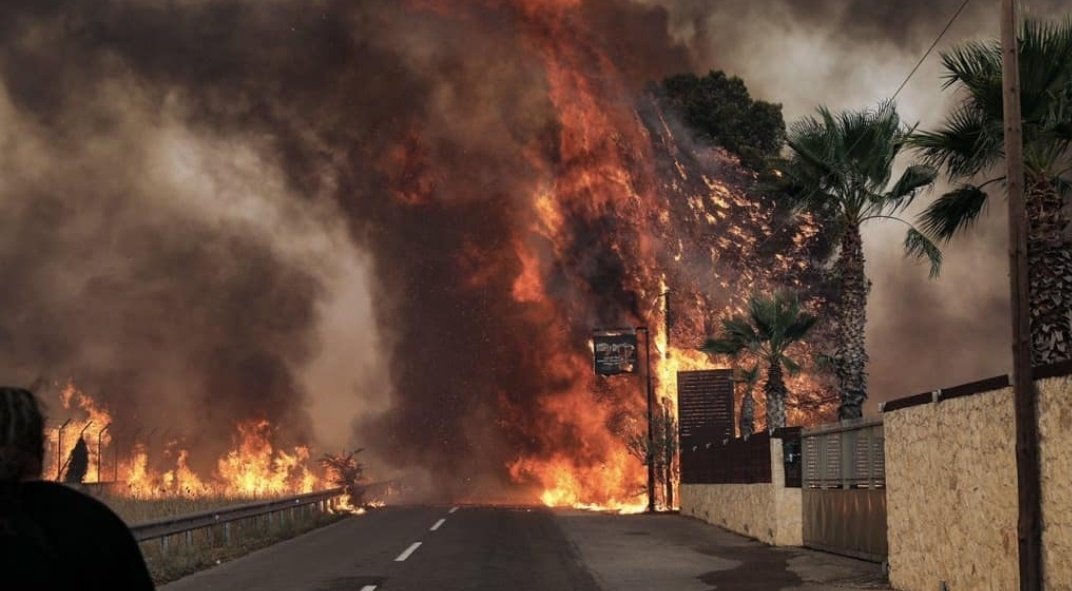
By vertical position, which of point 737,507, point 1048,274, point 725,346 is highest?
point 725,346

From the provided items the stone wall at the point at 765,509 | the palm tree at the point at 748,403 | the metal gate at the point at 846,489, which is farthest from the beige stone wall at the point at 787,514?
the palm tree at the point at 748,403

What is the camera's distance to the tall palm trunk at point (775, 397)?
143 feet

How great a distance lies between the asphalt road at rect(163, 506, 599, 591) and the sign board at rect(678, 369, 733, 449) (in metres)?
19.4

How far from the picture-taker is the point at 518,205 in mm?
76312

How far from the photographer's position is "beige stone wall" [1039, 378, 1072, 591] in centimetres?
1228

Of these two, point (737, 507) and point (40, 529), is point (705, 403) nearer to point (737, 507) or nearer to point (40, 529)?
point (737, 507)

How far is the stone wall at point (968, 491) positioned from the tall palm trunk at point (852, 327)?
38.7 feet

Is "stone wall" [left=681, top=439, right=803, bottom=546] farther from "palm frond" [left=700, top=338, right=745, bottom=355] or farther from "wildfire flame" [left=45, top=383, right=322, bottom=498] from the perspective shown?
"wildfire flame" [left=45, top=383, right=322, bottom=498]

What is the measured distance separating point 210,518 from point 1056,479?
16069mm

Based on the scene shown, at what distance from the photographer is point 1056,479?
41.2 ft

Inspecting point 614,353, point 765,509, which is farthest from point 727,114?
point 765,509

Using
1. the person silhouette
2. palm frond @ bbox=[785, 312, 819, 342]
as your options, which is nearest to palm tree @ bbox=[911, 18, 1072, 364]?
the person silhouette

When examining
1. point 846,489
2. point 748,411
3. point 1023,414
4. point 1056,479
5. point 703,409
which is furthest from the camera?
point 703,409

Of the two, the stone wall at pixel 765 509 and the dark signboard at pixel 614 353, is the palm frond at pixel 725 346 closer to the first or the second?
the dark signboard at pixel 614 353
